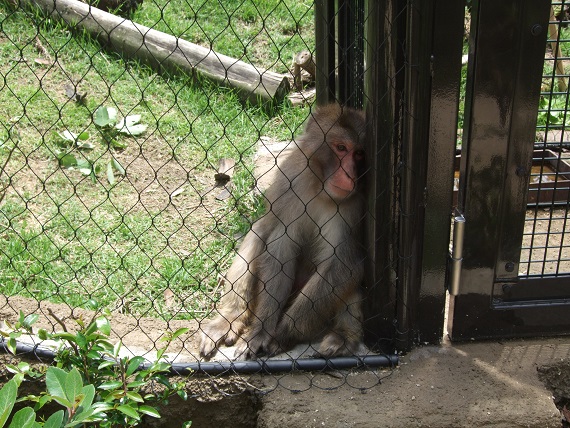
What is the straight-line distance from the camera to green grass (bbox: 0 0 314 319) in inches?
189

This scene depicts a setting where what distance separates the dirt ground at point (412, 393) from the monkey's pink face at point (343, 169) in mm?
947

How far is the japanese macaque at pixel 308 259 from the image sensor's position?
13.1 ft

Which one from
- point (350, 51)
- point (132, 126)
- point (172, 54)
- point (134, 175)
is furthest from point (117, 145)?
point (350, 51)

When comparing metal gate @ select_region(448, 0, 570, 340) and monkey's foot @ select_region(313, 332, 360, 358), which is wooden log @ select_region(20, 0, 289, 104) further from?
metal gate @ select_region(448, 0, 570, 340)

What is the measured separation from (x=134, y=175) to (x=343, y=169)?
2.68 metres

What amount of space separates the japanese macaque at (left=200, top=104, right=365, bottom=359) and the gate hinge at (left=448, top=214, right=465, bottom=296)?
483 mm

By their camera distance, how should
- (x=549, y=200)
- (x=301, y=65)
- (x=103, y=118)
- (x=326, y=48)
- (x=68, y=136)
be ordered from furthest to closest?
1. (x=301, y=65)
2. (x=103, y=118)
3. (x=68, y=136)
4. (x=549, y=200)
5. (x=326, y=48)

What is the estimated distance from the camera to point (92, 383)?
345 centimetres

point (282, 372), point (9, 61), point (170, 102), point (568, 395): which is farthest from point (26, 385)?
point (9, 61)

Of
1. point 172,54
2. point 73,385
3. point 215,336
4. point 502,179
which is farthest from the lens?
point 172,54

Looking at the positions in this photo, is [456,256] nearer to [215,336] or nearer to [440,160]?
[440,160]

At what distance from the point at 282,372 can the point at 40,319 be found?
1509 millimetres

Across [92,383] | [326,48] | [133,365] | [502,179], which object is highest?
[326,48]

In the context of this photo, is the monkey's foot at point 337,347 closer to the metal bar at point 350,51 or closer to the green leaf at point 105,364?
the green leaf at point 105,364
